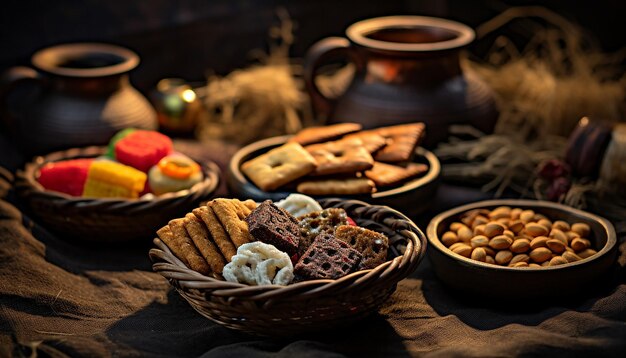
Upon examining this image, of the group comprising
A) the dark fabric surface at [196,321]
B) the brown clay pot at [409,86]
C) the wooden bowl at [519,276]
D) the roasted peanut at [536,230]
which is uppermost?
the brown clay pot at [409,86]

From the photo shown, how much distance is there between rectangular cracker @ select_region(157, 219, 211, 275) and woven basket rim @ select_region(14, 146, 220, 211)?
1.01ft

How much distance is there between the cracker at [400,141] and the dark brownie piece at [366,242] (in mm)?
485

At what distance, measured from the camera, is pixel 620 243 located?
1.91 metres

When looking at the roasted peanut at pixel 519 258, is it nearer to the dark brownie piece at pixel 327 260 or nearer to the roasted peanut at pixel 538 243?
the roasted peanut at pixel 538 243

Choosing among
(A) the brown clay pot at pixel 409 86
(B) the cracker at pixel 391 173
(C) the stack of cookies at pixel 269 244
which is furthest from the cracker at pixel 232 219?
(A) the brown clay pot at pixel 409 86

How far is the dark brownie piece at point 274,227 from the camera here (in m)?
1.53

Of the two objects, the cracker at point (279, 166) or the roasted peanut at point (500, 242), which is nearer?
the roasted peanut at point (500, 242)

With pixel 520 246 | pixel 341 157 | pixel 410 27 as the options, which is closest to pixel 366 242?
pixel 520 246

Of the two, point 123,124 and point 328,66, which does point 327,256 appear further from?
point 328,66

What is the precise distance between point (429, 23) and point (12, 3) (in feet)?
4.59

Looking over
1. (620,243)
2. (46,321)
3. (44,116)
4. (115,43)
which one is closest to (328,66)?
(115,43)

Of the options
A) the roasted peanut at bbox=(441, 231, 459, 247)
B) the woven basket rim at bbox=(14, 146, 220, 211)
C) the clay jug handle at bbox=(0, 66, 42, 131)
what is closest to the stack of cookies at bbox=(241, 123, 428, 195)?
the woven basket rim at bbox=(14, 146, 220, 211)

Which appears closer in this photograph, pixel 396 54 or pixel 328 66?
pixel 396 54

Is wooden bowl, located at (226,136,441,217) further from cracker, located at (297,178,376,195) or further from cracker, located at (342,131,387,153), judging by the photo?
cracker, located at (342,131,387,153)
